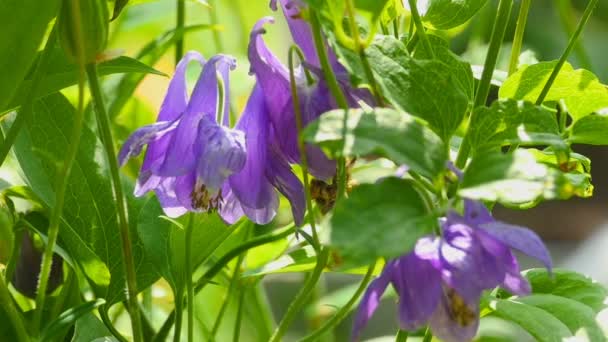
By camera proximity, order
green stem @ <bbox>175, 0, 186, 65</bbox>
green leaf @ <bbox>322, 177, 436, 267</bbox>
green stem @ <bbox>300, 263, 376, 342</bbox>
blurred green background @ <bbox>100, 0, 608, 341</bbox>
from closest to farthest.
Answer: green leaf @ <bbox>322, 177, 436, 267</bbox> < green stem @ <bbox>300, 263, 376, 342</bbox> < green stem @ <bbox>175, 0, 186, 65</bbox> < blurred green background @ <bbox>100, 0, 608, 341</bbox>

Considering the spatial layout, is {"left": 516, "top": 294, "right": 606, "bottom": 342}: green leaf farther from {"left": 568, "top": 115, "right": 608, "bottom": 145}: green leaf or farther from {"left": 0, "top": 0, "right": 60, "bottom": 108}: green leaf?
{"left": 0, "top": 0, "right": 60, "bottom": 108}: green leaf

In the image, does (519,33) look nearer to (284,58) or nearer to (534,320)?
(534,320)

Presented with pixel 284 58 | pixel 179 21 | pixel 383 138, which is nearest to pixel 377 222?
pixel 383 138

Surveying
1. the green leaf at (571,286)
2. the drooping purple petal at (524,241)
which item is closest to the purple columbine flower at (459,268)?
the drooping purple petal at (524,241)

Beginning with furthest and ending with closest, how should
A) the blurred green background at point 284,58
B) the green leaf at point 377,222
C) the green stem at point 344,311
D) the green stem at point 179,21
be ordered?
1. the blurred green background at point 284,58
2. the green stem at point 179,21
3. the green stem at point 344,311
4. the green leaf at point 377,222

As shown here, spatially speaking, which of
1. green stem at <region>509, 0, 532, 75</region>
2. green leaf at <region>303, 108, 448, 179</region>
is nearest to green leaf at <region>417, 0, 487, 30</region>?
green stem at <region>509, 0, 532, 75</region>

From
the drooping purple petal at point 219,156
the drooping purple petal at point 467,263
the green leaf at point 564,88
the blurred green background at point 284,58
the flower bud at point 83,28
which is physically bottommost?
the blurred green background at point 284,58

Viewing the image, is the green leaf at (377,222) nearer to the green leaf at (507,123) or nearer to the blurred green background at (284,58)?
the green leaf at (507,123)
